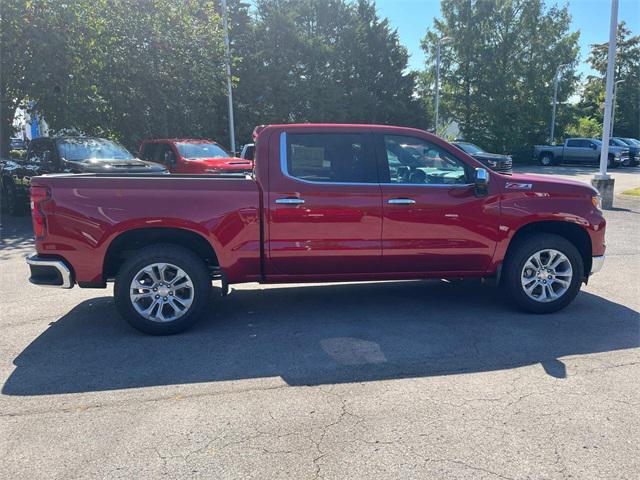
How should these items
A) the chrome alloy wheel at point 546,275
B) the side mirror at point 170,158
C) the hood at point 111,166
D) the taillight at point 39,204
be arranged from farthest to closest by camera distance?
the side mirror at point 170,158
the hood at point 111,166
the chrome alloy wheel at point 546,275
the taillight at point 39,204

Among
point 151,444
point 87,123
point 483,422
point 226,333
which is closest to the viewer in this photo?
point 151,444

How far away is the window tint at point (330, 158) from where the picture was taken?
507 centimetres

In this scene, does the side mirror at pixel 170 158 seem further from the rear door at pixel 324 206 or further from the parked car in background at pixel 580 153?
the parked car in background at pixel 580 153

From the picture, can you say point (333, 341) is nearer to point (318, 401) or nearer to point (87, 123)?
point (318, 401)

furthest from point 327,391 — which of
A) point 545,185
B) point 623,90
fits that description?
point 623,90

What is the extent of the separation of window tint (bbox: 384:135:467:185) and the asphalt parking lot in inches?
53.1

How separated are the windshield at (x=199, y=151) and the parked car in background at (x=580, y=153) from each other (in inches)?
1054

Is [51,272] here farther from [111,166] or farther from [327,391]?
[111,166]

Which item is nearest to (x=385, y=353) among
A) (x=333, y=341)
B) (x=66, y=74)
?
(x=333, y=341)

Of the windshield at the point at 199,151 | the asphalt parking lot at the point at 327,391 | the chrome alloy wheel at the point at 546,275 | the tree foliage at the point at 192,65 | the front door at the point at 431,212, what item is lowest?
the asphalt parking lot at the point at 327,391

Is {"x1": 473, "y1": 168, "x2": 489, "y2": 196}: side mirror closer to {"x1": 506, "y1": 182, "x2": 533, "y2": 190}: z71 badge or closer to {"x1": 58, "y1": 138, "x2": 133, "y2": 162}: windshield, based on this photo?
{"x1": 506, "y1": 182, "x2": 533, "y2": 190}: z71 badge

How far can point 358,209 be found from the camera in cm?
501

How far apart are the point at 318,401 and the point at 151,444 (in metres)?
1.08

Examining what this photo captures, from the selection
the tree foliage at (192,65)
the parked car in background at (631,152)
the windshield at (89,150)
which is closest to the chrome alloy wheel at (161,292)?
the windshield at (89,150)
